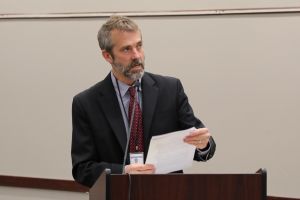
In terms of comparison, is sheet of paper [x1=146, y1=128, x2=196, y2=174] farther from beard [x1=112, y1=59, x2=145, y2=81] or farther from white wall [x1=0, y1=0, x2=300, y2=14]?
white wall [x1=0, y1=0, x2=300, y2=14]

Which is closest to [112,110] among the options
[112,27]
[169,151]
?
[112,27]

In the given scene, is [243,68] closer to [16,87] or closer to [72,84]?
[72,84]

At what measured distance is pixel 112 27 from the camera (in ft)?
8.21

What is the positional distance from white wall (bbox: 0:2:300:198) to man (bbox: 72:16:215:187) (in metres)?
1.06

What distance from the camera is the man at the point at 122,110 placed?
248 centimetres

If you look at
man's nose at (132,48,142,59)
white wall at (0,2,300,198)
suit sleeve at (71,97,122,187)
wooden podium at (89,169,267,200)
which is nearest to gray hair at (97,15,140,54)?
man's nose at (132,48,142,59)

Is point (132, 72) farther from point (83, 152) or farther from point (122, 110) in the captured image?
point (83, 152)

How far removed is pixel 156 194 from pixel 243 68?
76.8 inches

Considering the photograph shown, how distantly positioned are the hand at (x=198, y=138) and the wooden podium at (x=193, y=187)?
8.7 inches

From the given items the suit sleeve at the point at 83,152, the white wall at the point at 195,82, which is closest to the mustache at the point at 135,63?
the suit sleeve at the point at 83,152

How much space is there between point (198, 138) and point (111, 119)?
1.95 feet

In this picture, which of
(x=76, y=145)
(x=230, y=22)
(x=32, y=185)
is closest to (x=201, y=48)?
(x=230, y=22)

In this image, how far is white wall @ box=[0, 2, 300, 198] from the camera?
3.51 metres

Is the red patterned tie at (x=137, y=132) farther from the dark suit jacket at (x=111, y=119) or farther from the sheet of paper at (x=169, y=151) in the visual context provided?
the sheet of paper at (x=169, y=151)
